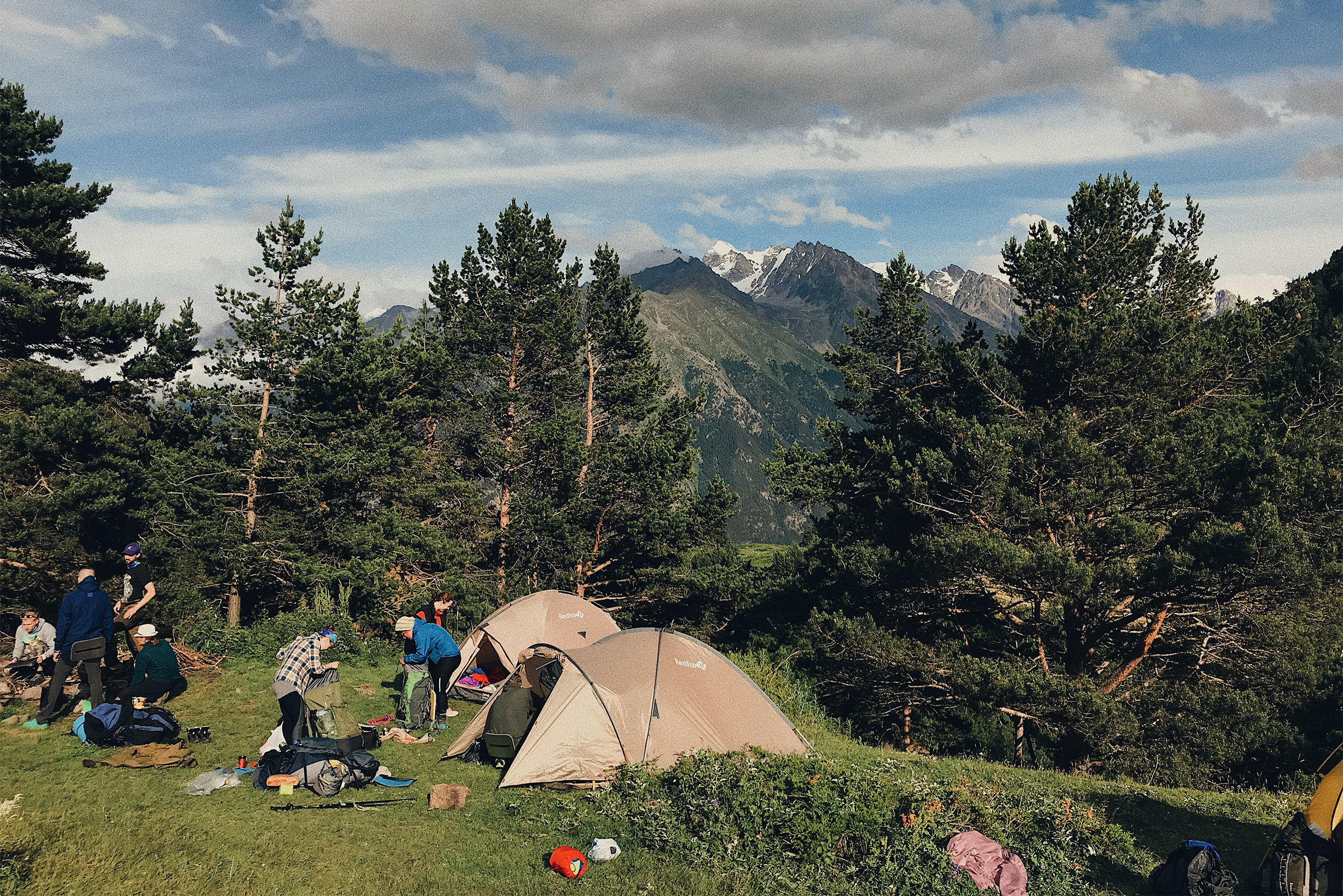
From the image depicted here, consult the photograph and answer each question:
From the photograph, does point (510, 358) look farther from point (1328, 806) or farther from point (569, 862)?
point (1328, 806)

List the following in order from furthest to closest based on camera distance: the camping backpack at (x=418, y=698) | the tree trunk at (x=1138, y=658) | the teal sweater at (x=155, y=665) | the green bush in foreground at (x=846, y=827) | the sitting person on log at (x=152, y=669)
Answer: the tree trunk at (x=1138, y=658) < the camping backpack at (x=418, y=698) < the teal sweater at (x=155, y=665) < the sitting person on log at (x=152, y=669) < the green bush in foreground at (x=846, y=827)

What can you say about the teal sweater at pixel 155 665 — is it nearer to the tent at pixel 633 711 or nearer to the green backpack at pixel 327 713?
the green backpack at pixel 327 713

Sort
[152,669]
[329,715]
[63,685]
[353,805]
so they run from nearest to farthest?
1. [353,805]
2. [329,715]
3. [63,685]
4. [152,669]

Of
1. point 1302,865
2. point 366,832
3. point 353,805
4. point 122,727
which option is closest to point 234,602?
point 122,727

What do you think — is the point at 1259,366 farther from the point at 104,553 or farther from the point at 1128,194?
the point at 104,553

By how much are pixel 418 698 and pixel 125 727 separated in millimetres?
4300

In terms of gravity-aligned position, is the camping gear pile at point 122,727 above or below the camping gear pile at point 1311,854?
below

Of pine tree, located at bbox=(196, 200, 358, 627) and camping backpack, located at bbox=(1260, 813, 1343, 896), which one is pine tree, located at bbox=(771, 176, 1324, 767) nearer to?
camping backpack, located at bbox=(1260, 813, 1343, 896)

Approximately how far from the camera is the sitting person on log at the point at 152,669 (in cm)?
1327

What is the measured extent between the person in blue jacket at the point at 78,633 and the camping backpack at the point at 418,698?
4.70 meters

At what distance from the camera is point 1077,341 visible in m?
22.3

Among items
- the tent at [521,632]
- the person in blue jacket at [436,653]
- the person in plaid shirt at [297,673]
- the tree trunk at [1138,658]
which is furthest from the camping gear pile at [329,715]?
the tree trunk at [1138,658]

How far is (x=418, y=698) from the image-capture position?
13.9 m

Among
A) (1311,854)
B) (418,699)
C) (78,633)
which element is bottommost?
(418,699)
